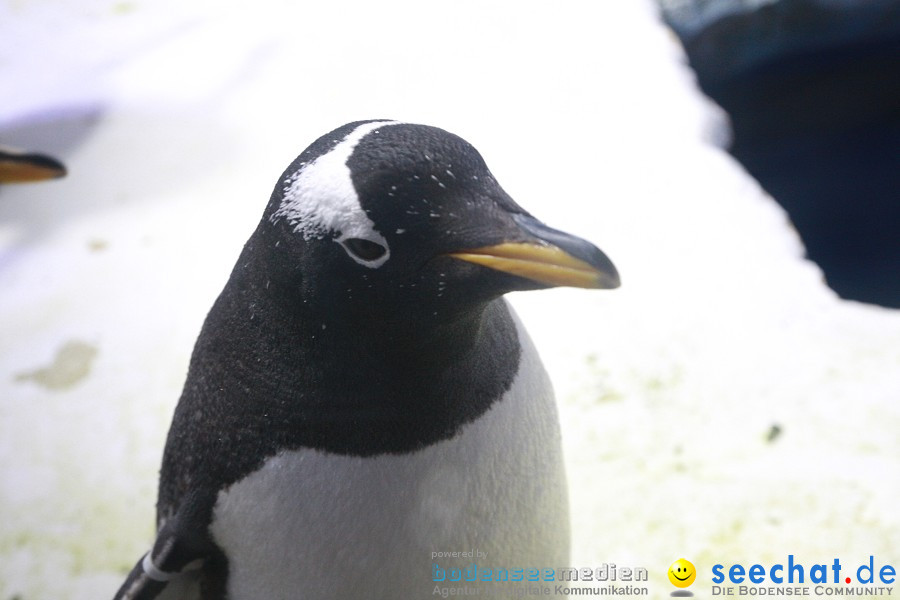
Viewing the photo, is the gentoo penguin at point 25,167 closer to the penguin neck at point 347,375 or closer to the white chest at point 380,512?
the penguin neck at point 347,375

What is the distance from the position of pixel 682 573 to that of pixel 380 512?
915 millimetres

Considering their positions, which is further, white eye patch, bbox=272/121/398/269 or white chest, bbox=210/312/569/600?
white chest, bbox=210/312/569/600

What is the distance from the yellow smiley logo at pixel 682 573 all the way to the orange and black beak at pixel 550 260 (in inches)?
42.7

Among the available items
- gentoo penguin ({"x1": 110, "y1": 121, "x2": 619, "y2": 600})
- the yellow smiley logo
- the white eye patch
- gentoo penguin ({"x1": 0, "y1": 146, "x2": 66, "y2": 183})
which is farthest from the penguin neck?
the yellow smiley logo

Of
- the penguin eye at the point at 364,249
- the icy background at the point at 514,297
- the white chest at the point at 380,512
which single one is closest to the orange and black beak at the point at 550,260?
the penguin eye at the point at 364,249

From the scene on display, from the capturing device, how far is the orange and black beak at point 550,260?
1.00m

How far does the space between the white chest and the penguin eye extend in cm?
32

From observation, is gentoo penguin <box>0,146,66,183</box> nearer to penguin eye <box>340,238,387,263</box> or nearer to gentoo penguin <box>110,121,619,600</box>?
gentoo penguin <box>110,121,619,600</box>

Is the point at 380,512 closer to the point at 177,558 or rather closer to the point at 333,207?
the point at 177,558

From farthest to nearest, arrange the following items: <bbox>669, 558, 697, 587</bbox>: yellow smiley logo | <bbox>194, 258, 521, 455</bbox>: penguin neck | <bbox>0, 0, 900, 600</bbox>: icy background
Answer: <bbox>0, 0, 900, 600</bbox>: icy background, <bbox>669, 558, 697, 587</bbox>: yellow smiley logo, <bbox>194, 258, 521, 455</bbox>: penguin neck

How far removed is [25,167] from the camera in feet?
5.29

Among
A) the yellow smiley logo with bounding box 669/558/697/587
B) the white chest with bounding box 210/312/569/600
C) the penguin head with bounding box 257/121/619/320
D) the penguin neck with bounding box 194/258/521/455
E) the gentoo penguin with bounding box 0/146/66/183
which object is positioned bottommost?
the yellow smiley logo with bounding box 669/558/697/587

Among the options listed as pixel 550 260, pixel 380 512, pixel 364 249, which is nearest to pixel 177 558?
pixel 380 512

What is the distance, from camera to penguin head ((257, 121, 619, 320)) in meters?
1.02
